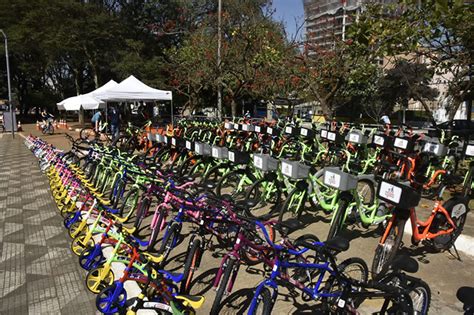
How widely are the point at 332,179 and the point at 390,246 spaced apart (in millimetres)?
872

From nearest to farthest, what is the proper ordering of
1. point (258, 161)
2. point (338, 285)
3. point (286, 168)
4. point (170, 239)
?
point (338, 285)
point (170, 239)
point (286, 168)
point (258, 161)

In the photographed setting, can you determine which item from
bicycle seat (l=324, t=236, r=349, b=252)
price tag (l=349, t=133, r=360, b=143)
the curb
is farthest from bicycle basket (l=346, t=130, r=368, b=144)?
bicycle seat (l=324, t=236, r=349, b=252)

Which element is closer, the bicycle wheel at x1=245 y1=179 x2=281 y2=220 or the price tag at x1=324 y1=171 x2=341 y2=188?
the price tag at x1=324 y1=171 x2=341 y2=188

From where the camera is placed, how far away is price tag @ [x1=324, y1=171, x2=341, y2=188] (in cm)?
373

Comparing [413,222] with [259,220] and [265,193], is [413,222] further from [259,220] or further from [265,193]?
[265,193]

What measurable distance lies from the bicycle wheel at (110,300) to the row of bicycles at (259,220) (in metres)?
0.01

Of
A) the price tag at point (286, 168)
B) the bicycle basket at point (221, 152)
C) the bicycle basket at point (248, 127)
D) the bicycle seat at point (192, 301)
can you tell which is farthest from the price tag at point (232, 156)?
the bicycle basket at point (248, 127)

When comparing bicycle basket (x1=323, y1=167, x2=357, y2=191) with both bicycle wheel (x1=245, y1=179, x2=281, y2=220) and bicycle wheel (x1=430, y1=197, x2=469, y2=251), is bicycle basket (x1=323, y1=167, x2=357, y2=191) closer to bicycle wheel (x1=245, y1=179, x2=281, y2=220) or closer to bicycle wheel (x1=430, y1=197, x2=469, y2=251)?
bicycle wheel (x1=430, y1=197, x2=469, y2=251)

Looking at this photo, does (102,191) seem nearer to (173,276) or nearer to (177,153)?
(177,153)

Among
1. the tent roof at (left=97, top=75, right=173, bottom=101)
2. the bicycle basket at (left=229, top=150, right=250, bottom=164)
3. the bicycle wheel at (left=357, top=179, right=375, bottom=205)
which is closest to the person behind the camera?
the bicycle wheel at (left=357, top=179, right=375, bottom=205)

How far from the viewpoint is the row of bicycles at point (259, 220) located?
2.57 meters

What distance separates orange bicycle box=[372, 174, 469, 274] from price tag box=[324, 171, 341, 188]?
0.50m

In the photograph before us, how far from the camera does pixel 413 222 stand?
11.7 feet

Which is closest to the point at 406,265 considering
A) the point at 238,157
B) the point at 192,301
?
the point at 192,301
